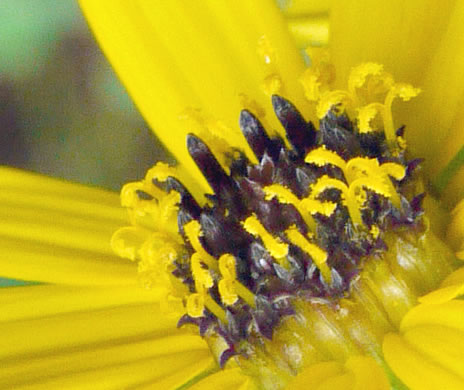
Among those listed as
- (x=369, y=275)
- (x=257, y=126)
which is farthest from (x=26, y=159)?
(x=369, y=275)

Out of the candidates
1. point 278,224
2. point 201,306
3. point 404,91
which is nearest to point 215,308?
point 201,306

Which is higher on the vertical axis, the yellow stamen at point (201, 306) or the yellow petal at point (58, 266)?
the yellow petal at point (58, 266)

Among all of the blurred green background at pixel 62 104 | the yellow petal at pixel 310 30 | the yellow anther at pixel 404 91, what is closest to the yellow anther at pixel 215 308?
the yellow anther at pixel 404 91

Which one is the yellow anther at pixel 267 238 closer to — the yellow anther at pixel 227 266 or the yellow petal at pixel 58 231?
the yellow anther at pixel 227 266

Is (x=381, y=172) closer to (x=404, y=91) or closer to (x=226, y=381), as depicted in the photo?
(x=404, y=91)

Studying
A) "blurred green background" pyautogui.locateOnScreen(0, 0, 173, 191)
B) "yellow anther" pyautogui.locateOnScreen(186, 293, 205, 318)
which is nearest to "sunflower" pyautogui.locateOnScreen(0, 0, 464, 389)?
"yellow anther" pyautogui.locateOnScreen(186, 293, 205, 318)

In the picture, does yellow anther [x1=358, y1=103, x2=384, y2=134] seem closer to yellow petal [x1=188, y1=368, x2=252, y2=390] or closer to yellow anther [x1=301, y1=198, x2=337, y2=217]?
yellow anther [x1=301, y1=198, x2=337, y2=217]

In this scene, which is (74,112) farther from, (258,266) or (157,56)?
(258,266)
